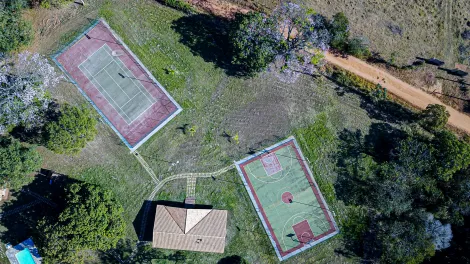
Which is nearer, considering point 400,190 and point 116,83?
point 400,190

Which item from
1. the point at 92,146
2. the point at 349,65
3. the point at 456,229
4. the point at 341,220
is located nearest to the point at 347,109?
the point at 349,65

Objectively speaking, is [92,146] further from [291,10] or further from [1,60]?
[291,10]

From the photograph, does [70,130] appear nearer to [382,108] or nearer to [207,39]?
[207,39]

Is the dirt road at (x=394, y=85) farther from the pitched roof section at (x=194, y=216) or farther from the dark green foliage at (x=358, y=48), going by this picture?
the pitched roof section at (x=194, y=216)

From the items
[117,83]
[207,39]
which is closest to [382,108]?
[207,39]

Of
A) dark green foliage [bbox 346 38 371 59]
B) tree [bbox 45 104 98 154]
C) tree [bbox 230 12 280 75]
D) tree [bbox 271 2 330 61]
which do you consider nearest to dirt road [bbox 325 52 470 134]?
dark green foliage [bbox 346 38 371 59]

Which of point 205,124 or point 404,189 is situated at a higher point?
point 205,124
